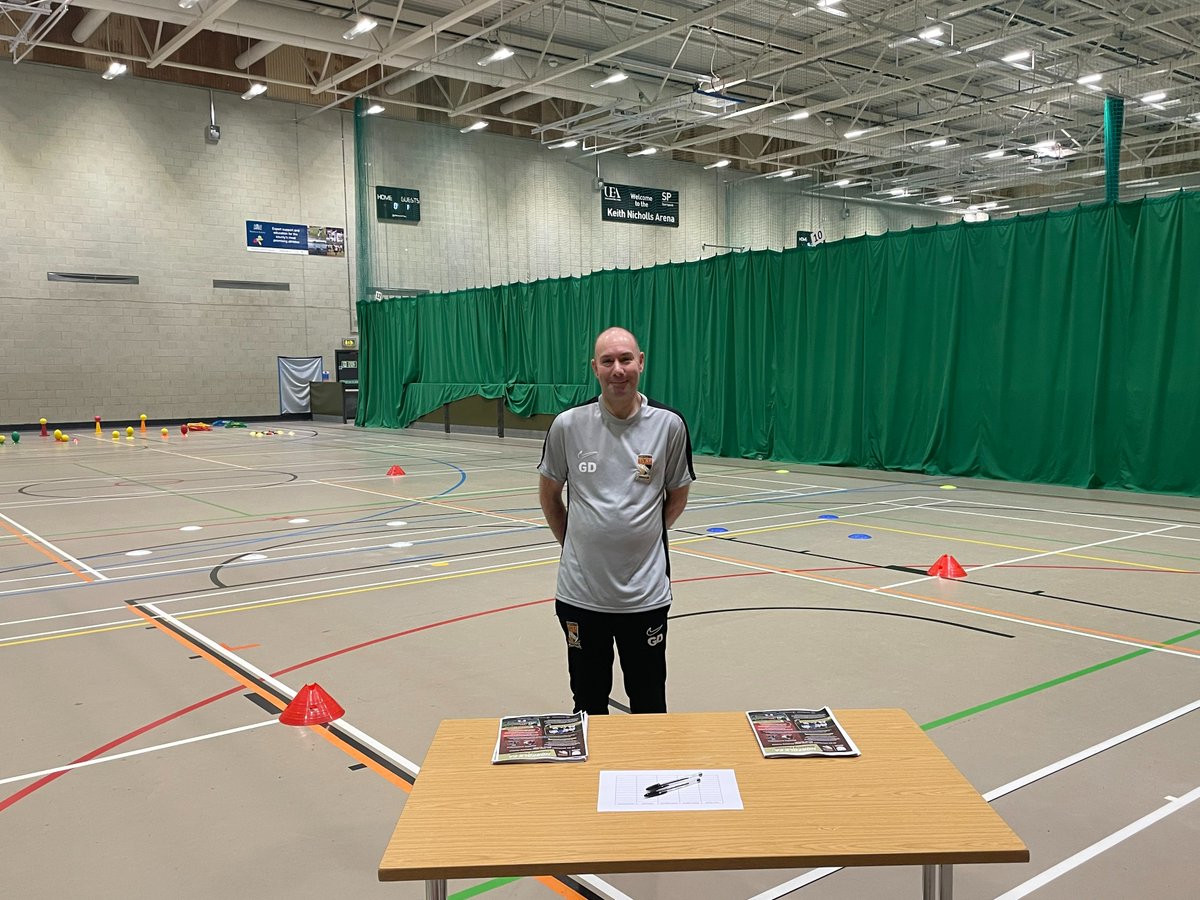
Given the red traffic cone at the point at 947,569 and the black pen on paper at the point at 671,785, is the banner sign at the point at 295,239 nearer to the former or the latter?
the red traffic cone at the point at 947,569

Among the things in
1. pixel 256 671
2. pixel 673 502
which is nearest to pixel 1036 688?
pixel 673 502

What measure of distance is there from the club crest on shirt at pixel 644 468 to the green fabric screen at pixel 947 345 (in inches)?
388

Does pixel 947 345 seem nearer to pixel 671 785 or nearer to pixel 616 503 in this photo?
pixel 616 503

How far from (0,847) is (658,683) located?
2.14m

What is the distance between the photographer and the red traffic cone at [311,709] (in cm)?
410

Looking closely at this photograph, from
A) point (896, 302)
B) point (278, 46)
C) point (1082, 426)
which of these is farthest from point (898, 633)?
point (278, 46)

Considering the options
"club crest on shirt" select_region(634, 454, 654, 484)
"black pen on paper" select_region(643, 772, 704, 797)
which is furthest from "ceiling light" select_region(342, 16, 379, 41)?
"black pen on paper" select_region(643, 772, 704, 797)

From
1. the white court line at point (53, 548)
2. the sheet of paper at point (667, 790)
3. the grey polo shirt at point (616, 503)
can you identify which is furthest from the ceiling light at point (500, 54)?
the sheet of paper at point (667, 790)

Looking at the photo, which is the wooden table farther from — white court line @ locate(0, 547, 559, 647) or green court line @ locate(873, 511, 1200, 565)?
green court line @ locate(873, 511, 1200, 565)

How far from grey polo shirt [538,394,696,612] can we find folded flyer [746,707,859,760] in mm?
621

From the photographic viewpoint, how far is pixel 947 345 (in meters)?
12.9

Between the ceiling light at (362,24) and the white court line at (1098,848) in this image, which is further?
the ceiling light at (362,24)

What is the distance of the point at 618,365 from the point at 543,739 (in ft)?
3.77

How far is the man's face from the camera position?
9.76 ft
